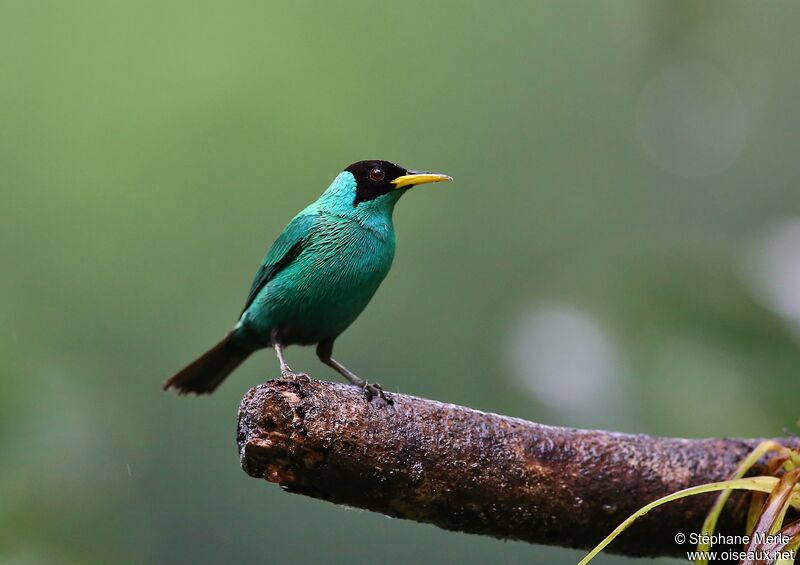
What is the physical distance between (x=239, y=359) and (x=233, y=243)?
9.76 ft

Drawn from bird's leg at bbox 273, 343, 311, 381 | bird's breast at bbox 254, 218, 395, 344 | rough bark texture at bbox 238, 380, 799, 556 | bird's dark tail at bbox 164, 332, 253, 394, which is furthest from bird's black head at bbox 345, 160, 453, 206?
rough bark texture at bbox 238, 380, 799, 556

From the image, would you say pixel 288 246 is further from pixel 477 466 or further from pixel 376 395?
pixel 477 466

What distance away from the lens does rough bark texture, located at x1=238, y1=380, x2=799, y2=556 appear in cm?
282

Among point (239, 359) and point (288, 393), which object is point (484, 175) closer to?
point (239, 359)

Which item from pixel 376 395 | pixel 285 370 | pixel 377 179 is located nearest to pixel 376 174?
pixel 377 179

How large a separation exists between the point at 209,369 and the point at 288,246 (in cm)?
83

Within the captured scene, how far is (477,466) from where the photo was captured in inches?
119

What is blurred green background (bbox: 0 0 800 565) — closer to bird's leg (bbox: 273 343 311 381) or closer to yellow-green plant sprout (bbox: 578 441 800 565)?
bird's leg (bbox: 273 343 311 381)

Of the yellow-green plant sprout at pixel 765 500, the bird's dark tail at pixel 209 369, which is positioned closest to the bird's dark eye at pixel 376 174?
the bird's dark tail at pixel 209 369

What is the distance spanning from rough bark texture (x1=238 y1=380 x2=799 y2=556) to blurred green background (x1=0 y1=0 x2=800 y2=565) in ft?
2.73

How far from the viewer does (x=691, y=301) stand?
3.57 meters

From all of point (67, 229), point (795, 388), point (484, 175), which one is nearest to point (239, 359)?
point (795, 388)

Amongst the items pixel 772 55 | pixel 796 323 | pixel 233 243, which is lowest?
pixel 233 243

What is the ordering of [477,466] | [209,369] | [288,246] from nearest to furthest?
[477,466]
[288,246]
[209,369]
